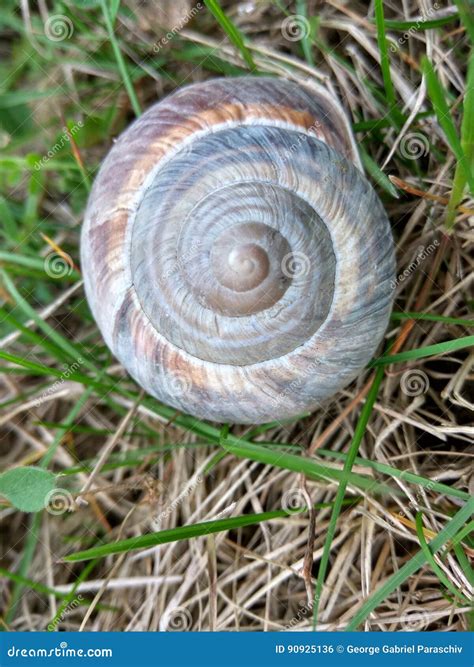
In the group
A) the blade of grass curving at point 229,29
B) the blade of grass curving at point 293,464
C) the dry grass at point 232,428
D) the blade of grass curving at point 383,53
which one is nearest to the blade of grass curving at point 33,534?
the dry grass at point 232,428

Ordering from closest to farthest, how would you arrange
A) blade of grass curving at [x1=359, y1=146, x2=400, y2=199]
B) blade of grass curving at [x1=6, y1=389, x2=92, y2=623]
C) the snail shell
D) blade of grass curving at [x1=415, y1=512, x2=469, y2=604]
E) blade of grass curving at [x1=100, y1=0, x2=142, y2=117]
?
1. the snail shell
2. blade of grass curving at [x1=415, y1=512, x2=469, y2=604]
3. blade of grass curving at [x1=359, y1=146, x2=400, y2=199]
4. blade of grass curving at [x1=100, y1=0, x2=142, y2=117]
5. blade of grass curving at [x1=6, y1=389, x2=92, y2=623]

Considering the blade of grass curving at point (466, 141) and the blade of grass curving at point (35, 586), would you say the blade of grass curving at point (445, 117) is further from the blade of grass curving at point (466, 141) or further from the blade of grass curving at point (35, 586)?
the blade of grass curving at point (35, 586)

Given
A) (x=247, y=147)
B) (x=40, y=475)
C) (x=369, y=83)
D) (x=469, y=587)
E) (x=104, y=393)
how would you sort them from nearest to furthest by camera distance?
(x=247, y=147), (x=469, y=587), (x=40, y=475), (x=369, y=83), (x=104, y=393)

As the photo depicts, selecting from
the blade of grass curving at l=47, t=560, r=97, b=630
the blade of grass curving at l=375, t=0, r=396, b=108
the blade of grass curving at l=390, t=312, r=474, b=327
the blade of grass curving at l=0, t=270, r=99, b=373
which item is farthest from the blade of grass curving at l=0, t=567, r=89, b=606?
the blade of grass curving at l=375, t=0, r=396, b=108

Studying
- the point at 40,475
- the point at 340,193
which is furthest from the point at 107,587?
the point at 340,193

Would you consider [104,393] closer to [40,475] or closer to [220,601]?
[40,475]

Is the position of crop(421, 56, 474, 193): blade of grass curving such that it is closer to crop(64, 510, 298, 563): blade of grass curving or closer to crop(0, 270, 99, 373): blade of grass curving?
crop(64, 510, 298, 563): blade of grass curving
